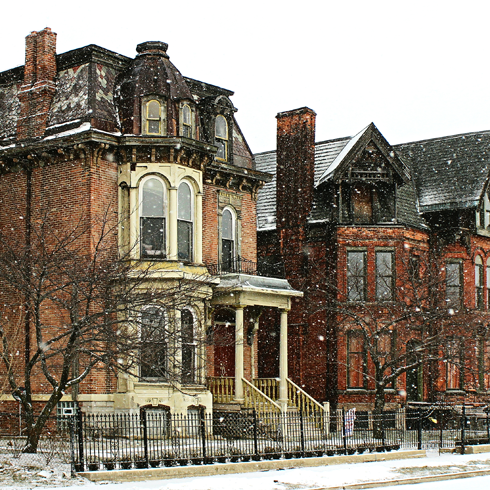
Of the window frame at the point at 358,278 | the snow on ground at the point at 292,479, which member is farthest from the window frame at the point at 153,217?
the window frame at the point at 358,278

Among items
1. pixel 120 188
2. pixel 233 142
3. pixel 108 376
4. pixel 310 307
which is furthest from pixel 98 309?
pixel 310 307

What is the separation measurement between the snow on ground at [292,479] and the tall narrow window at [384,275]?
11.4m

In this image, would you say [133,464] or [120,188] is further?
[120,188]

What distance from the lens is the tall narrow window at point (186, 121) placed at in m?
25.6

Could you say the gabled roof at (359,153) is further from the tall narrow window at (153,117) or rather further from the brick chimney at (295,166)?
the tall narrow window at (153,117)

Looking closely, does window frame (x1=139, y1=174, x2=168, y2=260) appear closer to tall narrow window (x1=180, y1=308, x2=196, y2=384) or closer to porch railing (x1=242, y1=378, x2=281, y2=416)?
tall narrow window (x1=180, y1=308, x2=196, y2=384)

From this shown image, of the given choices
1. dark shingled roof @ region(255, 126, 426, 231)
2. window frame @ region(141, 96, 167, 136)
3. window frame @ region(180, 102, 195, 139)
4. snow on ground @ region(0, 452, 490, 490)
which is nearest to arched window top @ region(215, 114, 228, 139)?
window frame @ region(180, 102, 195, 139)

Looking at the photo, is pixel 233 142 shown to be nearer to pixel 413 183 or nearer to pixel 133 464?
pixel 413 183

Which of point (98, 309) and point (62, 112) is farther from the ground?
point (62, 112)

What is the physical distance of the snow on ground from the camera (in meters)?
15.7

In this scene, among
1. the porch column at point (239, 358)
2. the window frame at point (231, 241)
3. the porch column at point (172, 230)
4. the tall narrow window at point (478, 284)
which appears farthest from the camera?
the tall narrow window at point (478, 284)

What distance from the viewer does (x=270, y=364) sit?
33.5 meters

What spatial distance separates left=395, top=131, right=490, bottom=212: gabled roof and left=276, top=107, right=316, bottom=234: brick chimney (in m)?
4.98

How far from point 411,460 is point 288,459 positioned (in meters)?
3.65
